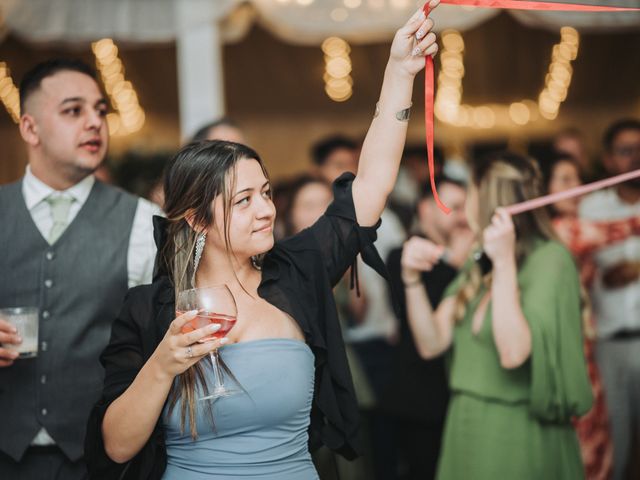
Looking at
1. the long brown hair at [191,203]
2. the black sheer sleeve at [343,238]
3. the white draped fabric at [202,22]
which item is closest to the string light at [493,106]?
the white draped fabric at [202,22]

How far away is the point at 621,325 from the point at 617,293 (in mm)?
168

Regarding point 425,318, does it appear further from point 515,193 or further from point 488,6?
point 488,6

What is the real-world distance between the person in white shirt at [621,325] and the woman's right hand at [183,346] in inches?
114

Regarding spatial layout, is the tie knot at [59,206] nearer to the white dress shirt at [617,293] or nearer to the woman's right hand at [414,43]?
the woman's right hand at [414,43]

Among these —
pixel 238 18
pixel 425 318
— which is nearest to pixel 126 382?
pixel 425 318

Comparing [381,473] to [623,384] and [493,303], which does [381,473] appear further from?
[493,303]

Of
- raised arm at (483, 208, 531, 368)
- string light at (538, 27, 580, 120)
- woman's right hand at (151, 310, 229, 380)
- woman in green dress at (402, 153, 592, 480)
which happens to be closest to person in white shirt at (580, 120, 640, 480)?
woman in green dress at (402, 153, 592, 480)

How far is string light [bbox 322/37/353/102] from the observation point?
26.3 ft

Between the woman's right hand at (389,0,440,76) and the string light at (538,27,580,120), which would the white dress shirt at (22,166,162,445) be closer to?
the woman's right hand at (389,0,440,76)

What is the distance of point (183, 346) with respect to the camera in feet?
5.35

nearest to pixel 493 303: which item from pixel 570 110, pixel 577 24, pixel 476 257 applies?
pixel 476 257

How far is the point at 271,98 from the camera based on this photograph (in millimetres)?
11156

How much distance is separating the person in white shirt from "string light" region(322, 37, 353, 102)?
3870 millimetres

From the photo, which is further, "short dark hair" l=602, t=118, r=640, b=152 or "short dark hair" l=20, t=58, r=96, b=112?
"short dark hair" l=602, t=118, r=640, b=152
